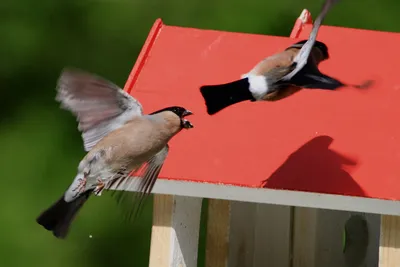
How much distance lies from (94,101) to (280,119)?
34 centimetres

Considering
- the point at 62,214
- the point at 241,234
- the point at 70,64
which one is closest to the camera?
the point at 62,214

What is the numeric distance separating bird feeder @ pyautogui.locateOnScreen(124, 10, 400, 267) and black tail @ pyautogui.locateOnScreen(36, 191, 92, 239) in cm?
15

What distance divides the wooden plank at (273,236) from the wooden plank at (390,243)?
0.60 meters

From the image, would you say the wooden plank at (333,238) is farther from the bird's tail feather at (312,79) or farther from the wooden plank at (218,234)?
the bird's tail feather at (312,79)

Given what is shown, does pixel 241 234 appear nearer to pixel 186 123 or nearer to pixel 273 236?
pixel 273 236

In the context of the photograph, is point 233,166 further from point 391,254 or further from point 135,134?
point 391,254

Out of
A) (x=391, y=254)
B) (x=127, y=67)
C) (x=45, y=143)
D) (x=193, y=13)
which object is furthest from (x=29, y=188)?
(x=391, y=254)

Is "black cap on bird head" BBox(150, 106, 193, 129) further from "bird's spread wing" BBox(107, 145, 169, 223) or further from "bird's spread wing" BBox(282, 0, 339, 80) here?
"bird's spread wing" BBox(282, 0, 339, 80)

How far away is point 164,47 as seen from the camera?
2232mm

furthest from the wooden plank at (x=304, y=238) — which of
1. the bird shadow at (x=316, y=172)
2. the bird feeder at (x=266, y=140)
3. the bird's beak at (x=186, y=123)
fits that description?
the bird's beak at (x=186, y=123)

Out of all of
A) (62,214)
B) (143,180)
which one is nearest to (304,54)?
(143,180)

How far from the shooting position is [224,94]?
6.36 feet

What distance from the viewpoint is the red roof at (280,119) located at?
75.2 inches

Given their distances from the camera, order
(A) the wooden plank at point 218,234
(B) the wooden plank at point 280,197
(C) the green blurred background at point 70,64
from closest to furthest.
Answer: (B) the wooden plank at point 280,197 < (A) the wooden plank at point 218,234 < (C) the green blurred background at point 70,64
